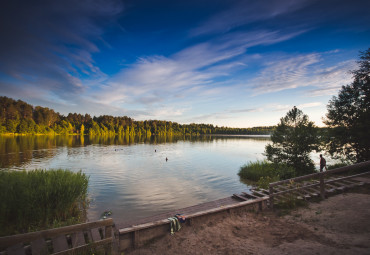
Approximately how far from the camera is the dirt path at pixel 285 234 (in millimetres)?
6750

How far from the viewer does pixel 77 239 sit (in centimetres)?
690

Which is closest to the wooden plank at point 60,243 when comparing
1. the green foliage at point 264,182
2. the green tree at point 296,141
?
the green foliage at point 264,182

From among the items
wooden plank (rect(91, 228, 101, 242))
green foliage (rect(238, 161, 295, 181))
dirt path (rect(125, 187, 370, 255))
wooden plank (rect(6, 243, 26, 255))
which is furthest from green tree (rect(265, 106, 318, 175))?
wooden plank (rect(6, 243, 26, 255))

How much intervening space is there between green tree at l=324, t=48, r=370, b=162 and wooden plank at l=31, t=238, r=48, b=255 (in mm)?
29080

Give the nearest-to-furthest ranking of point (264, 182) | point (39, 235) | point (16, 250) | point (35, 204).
Result: point (16, 250)
point (39, 235)
point (35, 204)
point (264, 182)

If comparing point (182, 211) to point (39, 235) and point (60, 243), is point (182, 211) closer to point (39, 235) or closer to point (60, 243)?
point (60, 243)

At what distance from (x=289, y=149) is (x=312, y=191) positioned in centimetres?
1283

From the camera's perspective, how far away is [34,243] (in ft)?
19.6

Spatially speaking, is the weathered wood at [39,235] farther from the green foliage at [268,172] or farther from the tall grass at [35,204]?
the green foliage at [268,172]

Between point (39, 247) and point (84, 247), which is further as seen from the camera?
point (84, 247)

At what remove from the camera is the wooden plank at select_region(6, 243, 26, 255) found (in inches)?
224

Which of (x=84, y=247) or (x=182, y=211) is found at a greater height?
(x=84, y=247)

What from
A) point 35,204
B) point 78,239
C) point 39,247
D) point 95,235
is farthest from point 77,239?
point 35,204

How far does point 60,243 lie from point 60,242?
0.04 m
